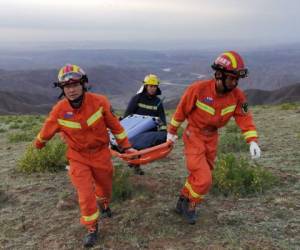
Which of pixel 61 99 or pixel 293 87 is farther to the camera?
pixel 293 87

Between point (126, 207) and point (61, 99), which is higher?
point (61, 99)

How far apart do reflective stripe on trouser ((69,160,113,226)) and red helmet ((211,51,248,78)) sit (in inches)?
73.4

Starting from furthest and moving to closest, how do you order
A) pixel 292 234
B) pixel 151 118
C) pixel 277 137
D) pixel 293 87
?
pixel 293 87
pixel 277 137
pixel 151 118
pixel 292 234

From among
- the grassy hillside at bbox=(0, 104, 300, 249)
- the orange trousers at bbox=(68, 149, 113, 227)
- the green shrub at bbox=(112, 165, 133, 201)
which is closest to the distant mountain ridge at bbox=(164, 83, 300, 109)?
the grassy hillside at bbox=(0, 104, 300, 249)

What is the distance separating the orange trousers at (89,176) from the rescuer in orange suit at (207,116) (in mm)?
1072

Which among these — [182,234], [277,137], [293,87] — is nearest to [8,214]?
[182,234]

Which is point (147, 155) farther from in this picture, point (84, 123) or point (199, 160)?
point (84, 123)

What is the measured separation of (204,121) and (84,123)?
5.04 ft

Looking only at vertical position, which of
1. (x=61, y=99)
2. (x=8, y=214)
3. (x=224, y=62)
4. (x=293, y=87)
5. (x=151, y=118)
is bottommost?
(x=293, y=87)

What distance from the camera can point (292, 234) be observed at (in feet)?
18.4

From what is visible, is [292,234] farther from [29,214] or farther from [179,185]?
[29,214]

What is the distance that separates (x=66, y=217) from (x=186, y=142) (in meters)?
2.02

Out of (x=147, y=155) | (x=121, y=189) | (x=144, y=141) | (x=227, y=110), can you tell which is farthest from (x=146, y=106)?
(x=227, y=110)

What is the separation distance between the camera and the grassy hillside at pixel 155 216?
5641 mm
